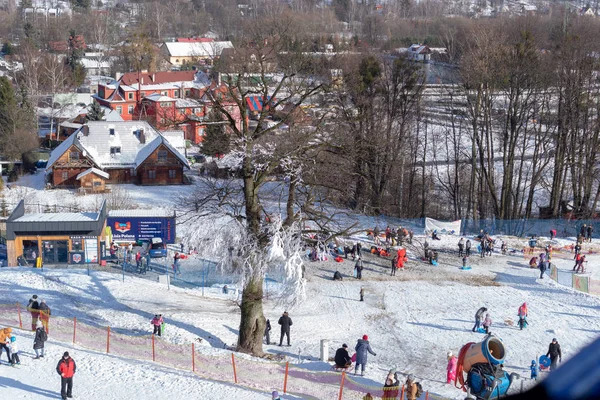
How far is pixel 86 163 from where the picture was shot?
165ft

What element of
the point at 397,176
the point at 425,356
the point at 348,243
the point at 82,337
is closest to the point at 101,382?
the point at 82,337

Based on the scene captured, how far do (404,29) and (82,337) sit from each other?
123 meters

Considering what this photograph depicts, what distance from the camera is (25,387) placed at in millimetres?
16875

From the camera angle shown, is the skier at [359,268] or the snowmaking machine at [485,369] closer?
the snowmaking machine at [485,369]

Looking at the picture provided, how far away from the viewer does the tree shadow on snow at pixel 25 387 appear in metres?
16.6

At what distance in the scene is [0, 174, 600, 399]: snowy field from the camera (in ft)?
58.1

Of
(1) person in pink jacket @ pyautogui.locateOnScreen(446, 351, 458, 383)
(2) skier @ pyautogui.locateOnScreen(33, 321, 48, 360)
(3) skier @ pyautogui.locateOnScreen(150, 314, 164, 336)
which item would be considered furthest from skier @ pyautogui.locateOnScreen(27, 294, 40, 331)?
(1) person in pink jacket @ pyautogui.locateOnScreen(446, 351, 458, 383)

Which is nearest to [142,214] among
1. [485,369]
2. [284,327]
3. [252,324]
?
[284,327]

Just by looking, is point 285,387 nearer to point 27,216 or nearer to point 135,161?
point 27,216

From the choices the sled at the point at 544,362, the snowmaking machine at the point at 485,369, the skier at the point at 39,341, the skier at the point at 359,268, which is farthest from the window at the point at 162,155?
the snowmaking machine at the point at 485,369

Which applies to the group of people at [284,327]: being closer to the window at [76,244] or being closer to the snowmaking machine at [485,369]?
the window at [76,244]

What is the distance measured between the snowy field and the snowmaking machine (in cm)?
781

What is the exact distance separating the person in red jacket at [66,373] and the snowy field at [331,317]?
510mm

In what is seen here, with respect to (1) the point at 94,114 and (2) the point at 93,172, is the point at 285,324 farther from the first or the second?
(1) the point at 94,114
